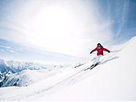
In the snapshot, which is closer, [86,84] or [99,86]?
[99,86]

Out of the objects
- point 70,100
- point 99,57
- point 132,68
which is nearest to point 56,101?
point 70,100

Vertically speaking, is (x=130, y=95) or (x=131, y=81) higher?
(x=131, y=81)

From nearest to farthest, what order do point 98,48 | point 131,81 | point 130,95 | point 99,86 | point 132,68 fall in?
1. point 130,95
2. point 131,81
3. point 99,86
4. point 132,68
5. point 98,48

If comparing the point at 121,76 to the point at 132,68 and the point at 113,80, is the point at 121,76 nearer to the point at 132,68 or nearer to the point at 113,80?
the point at 113,80

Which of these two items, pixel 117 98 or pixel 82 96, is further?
pixel 82 96

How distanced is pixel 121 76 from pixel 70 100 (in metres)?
3.32

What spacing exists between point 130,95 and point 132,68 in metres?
2.66

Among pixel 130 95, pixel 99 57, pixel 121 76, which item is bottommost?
pixel 130 95

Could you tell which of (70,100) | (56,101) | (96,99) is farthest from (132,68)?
(56,101)

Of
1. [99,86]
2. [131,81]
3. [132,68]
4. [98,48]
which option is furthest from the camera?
[98,48]

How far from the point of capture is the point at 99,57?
631 inches

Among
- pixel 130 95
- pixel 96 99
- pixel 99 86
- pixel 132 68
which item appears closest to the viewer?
pixel 130 95

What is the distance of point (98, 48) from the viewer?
52.5ft

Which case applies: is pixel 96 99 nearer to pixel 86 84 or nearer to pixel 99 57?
pixel 86 84
